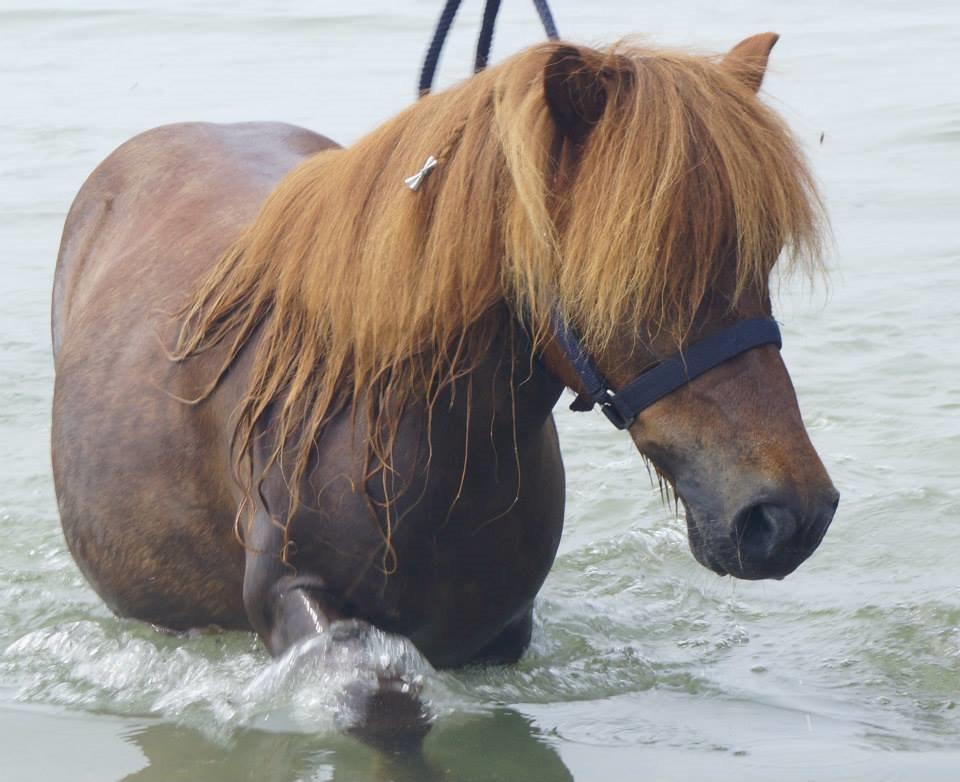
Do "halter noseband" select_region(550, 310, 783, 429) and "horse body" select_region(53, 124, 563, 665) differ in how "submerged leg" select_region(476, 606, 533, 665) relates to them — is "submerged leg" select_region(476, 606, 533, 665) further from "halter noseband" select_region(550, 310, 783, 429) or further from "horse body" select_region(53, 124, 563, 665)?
"halter noseband" select_region(550, 310, 783, 429)

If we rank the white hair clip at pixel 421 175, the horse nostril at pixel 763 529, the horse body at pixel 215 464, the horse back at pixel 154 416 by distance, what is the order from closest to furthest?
Answer: the horse nostril at pixel 763 529 → the white hair clip at pixel 421 175 → the horse body at pixel 215 464 → the horse back at pixel 154 416

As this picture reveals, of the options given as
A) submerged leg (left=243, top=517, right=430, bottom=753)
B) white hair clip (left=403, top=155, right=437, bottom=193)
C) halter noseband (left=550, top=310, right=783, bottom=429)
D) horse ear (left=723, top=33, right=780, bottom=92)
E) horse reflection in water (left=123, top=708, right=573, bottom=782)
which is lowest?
horse reflection in water (left=123, top=708, right=573, bottom=782)

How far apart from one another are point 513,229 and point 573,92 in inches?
8.6

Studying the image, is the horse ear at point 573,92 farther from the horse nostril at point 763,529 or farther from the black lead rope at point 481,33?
the horse nostril at point 763,529

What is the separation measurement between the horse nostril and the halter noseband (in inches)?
8.3

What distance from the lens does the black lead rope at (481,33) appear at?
299 centimetres

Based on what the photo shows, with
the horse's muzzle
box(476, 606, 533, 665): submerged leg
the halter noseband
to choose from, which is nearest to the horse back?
box(476, 606, 533, 665): submerged leg

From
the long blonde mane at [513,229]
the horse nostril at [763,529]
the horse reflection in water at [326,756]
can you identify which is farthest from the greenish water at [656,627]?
the horse nostril at [763,529]

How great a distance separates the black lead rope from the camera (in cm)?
299

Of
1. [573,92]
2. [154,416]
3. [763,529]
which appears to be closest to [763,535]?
[763,529]

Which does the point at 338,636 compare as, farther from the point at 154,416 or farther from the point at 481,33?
the point at 481,33

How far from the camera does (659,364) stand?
2.35 metres

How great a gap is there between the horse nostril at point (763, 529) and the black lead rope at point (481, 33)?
1001 millimetres

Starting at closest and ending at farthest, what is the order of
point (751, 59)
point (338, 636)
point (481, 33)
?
point (751, 59) → point (338, 636) → point (481, 33)
